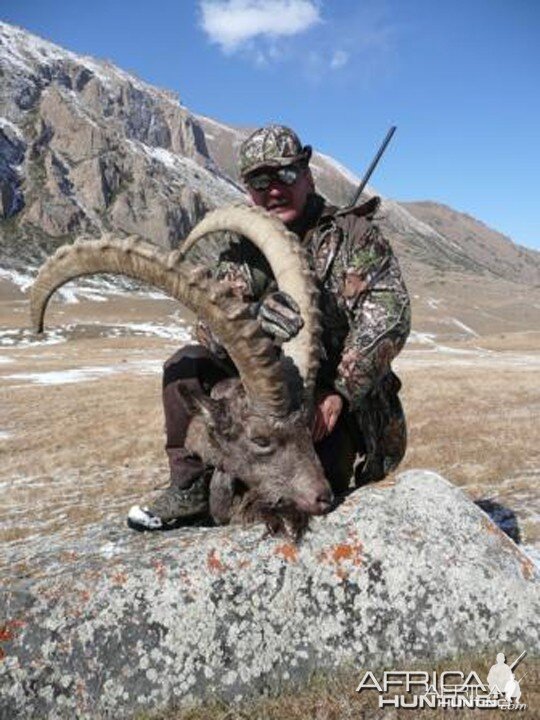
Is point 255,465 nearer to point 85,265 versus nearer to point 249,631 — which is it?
point 249,631

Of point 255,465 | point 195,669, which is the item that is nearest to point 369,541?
point 255,465

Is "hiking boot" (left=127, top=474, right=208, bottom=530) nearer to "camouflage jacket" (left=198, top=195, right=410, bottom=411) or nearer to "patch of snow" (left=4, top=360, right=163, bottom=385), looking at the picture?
"camouflage jacket" (left=198, top=195, right=410, bottom=411)

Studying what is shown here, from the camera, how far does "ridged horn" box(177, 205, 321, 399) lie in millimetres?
6816

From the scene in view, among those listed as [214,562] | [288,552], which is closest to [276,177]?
[288,552]

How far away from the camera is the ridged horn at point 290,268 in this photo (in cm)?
682

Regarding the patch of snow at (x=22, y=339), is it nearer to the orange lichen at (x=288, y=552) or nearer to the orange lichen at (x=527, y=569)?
the orange lichen at (x=288, y=552)

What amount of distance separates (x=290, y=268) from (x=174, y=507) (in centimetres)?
281

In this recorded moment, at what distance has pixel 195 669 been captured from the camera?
5801 mm

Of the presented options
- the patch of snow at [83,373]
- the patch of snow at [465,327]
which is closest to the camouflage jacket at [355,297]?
the patch of snow at [83,373]

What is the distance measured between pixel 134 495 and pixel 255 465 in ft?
43.0

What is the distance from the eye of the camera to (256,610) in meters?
6.10

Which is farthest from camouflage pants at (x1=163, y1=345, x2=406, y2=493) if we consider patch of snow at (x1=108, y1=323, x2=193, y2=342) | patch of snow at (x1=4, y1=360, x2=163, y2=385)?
patch of snow at (x1=108, y1=323, x2=193, y2=342)

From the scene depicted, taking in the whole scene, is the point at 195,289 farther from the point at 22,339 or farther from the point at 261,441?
the point at 22,339

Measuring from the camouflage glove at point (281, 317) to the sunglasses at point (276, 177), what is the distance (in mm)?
1822
